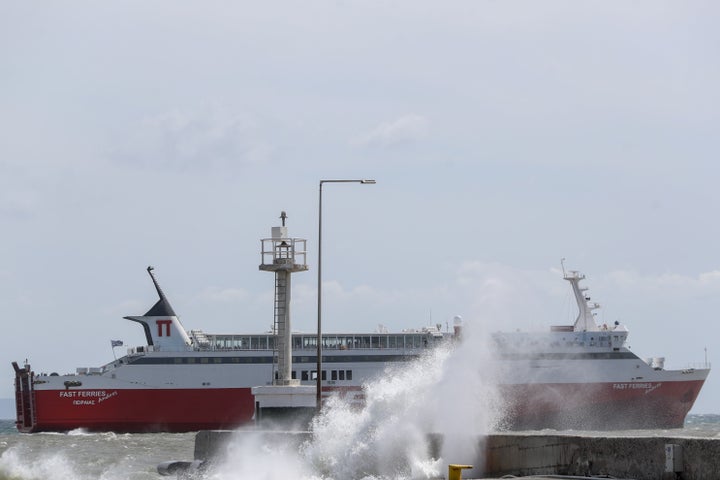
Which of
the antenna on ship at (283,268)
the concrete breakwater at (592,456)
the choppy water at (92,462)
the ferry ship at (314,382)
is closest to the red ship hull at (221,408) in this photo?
the ferry ship at (314,382)

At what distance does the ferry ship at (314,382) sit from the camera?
57219mm

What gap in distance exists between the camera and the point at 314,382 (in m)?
58.2

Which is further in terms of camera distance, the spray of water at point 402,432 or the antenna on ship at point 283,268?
the antenna on ship at point 283,268

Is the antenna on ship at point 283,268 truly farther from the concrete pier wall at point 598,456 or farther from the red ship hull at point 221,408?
the red ship hull at point 221,408

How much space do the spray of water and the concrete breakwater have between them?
300 mm

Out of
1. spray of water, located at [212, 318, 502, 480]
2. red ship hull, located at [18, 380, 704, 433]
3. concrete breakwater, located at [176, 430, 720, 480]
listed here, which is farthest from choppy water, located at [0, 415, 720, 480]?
red ship hull, located at [18, 380, 704, 433]

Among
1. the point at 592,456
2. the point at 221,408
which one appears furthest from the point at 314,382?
the point at 592,456

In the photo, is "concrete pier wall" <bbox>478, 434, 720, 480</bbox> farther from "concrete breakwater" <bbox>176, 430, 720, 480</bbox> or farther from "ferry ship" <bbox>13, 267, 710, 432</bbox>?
"ferry ship" <bbox>13, 267, 710, 432</bbox>

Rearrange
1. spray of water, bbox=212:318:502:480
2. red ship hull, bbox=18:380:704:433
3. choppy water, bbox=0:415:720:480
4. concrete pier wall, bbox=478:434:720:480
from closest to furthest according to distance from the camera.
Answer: concrete pier wall, bbox=478:434:720:480 → spray of water, bbox=212:318:502:480 → choppy water, bbox=0:415:720:480 → red ship hull, bbox=18:380:704:433

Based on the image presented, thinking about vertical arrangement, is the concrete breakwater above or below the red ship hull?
above

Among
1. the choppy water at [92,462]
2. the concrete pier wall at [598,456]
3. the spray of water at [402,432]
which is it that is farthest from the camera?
the choppy water at [92,462]

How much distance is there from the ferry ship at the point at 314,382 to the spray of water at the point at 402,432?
37.6 m

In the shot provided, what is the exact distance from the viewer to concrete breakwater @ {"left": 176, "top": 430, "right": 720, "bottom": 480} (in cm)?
1109

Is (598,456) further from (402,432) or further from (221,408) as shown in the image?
(221,408)
